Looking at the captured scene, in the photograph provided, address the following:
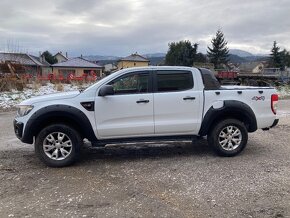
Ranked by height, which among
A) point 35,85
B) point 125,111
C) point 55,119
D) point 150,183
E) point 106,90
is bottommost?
point 150,183

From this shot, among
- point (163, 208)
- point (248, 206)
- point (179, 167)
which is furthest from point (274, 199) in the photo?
point (179, 167)

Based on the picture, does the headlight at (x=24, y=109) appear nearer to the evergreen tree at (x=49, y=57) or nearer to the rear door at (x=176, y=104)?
the rear door at (x=176, y=104)

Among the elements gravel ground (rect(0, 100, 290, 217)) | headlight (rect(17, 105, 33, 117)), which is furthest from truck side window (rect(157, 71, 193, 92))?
headlight (rect(17, 105, 33, 117))

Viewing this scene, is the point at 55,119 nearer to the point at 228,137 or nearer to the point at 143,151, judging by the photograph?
the point at 143,151

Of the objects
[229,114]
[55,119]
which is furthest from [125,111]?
[229,114]

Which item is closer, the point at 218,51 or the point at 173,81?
the point at 173,81

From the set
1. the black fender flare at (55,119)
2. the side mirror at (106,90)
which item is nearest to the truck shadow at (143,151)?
the black fender flare at (55,119)

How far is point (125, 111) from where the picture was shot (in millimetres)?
6641

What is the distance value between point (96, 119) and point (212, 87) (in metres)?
2.27

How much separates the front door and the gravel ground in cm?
61

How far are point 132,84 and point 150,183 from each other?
2.04 meters

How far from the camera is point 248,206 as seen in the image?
4.66 meters

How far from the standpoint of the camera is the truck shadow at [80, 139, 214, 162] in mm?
7277

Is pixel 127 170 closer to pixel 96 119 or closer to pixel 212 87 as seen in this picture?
pixel 96 119
